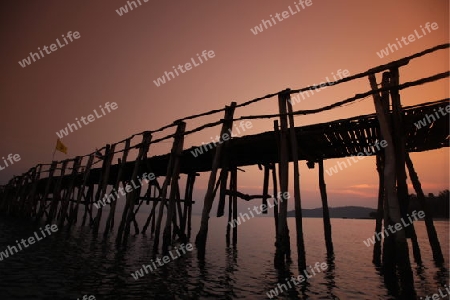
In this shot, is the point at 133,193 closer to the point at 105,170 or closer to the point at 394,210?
the point at 105,170

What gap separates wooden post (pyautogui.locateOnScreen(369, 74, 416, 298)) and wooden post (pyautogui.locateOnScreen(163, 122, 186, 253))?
6.91m

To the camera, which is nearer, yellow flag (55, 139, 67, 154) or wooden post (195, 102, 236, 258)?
wooden post (195, 102, 236, 258)

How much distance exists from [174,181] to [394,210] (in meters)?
7.23

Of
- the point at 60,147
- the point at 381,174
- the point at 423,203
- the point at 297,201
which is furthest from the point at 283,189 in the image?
the point at 60,147

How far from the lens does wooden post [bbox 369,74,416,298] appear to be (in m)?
4.94

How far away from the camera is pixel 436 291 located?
712 centimetres

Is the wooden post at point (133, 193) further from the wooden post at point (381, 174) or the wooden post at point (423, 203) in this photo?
the wooden post at point (423, 203)

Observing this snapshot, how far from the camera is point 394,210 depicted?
523 cm

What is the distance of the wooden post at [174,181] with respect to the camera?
10156 millimetres

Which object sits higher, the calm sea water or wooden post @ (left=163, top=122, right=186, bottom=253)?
wooden post @ (left=163, top=122, right=186, bottom=253)

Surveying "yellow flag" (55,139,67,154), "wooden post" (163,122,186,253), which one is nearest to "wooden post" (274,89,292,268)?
"wooden post" (163,122,186,253)

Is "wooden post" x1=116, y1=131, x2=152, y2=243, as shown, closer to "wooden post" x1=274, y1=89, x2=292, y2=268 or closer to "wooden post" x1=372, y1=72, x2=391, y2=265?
"wooden post" x1=274, y1=89, x2=292, y2=268

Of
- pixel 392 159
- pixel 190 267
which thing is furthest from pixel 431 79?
pixel 190 267

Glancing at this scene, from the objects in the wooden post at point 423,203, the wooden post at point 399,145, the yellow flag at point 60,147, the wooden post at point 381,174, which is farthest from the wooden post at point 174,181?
the yellow flag at point 60,147
